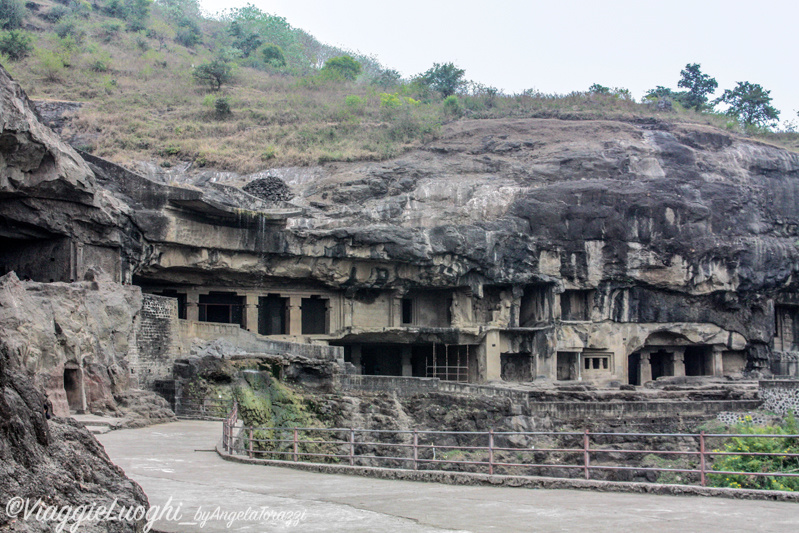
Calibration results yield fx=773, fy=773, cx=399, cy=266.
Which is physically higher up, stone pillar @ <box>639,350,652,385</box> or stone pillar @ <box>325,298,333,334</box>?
stone pillar @ <box>325,298,333,334</box>

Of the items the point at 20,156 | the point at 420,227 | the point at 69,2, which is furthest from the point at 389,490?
the point at 69,2

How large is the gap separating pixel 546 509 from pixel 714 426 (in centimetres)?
1974

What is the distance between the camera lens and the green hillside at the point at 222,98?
1551 inches

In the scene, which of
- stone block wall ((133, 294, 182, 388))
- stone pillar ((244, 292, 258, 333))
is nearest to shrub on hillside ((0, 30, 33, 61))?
stone pillar ((244, 292, 258, 333))

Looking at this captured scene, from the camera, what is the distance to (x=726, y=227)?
35.4m

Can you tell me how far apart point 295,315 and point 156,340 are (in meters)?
10.3

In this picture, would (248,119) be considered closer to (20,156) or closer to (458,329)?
(458,329)

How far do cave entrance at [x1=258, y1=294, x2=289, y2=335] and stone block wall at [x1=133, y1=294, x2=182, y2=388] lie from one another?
31.1 ft

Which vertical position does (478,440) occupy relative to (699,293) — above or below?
below

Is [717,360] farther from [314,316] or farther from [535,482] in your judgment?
[535,482]

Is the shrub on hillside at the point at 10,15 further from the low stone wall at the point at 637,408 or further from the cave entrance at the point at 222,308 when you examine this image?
the low stone wall at the point at 637,408

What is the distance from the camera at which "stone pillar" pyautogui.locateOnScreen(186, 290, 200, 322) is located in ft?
103

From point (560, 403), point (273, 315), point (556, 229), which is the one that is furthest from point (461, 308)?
point (560, 403)

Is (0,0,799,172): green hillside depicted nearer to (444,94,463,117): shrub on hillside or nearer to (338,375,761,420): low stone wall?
(444,94,463,117): shrub on hillside
